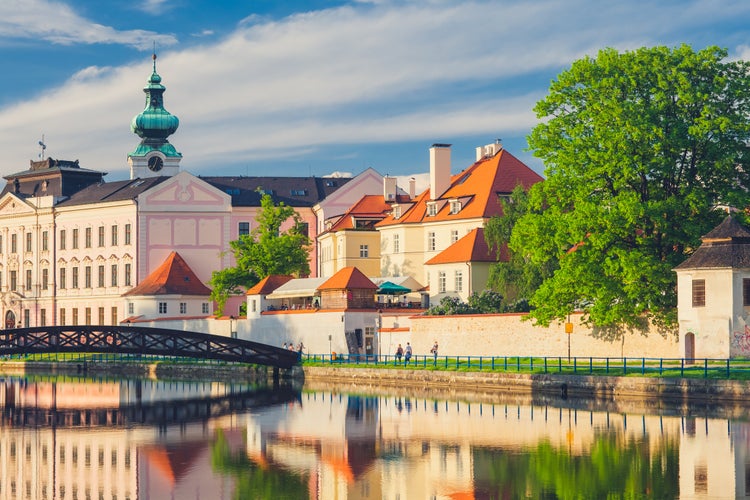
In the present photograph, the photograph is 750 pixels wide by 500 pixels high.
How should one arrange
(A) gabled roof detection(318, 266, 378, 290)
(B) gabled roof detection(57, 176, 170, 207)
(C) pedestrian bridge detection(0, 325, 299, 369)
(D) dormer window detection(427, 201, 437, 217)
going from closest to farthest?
(C) pedestrian bridge detection(0, 325, 299, 369), (A) gabled roof detection(318, 266, 378, 290), (D) dormer window detection(427, 201, 437, 217), (B) gabled roof detection(57, 176, 170, 207)

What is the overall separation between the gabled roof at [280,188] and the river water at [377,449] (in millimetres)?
52143

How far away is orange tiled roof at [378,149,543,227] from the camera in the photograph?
8888 cm

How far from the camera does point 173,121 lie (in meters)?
125

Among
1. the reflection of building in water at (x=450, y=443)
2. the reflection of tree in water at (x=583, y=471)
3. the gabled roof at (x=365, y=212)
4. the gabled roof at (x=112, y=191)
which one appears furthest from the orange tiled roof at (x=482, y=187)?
the reflection of tree in water at (x=583, y=471)

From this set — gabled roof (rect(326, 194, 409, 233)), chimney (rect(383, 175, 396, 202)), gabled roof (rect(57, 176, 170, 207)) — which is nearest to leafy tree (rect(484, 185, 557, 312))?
gabled roof (rect(326, 194, 409, 233))

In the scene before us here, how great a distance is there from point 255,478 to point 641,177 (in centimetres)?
2856

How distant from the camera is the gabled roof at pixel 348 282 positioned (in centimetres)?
7719

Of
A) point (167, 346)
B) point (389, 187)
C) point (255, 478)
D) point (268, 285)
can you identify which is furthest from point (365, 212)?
point (255, 478)

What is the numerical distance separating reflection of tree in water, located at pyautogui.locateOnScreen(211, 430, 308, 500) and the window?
21825 mm

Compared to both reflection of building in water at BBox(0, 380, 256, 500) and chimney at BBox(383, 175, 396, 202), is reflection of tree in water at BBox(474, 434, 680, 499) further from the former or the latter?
chimney at BBox(383, 175, 396, 202)

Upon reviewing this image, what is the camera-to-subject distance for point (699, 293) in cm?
5722

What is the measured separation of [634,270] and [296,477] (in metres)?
24.4

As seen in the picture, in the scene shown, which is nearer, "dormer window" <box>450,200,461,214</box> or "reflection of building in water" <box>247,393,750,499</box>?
"reflection of building in water" <box>247,393,750,499</box>

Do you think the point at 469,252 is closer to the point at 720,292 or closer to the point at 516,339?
the point at 516,339
